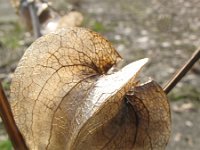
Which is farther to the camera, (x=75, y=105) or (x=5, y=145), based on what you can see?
(x=5, y=145)

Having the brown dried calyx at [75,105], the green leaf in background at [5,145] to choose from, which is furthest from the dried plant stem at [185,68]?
the green leaf in background at [5,145]

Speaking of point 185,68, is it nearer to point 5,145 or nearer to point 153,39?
point 5,145

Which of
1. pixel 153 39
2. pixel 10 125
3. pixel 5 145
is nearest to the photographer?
pixel 10 125

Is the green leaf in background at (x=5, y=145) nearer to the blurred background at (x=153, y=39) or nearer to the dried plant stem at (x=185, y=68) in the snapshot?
the blurred background at (x=153, y=39)

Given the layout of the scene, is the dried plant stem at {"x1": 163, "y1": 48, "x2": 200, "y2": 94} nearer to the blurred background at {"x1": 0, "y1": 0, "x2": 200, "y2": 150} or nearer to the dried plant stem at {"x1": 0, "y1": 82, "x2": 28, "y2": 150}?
the dried plant stem at {"x1": 0, "y1": 82, "x2": 28, "y2": 150}

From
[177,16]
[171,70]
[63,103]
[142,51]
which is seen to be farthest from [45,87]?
[177,16]

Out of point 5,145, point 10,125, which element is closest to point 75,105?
point 10,125

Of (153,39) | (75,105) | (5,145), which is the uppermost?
(75,105)

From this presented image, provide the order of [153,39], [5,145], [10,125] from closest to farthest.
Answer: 1. [10,125]
2. [5,145]
3. [153,39]

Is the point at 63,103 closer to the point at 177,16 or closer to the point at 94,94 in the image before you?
the point at 94,94
